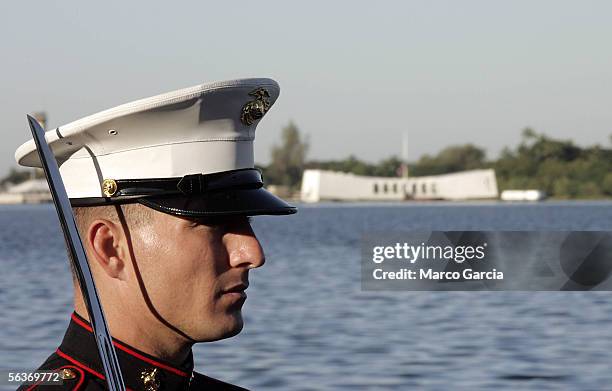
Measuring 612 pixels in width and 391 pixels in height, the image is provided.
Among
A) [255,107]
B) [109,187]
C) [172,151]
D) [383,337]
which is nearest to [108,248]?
[109,187]

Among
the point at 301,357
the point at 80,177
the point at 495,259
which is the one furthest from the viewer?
the point at 495,259

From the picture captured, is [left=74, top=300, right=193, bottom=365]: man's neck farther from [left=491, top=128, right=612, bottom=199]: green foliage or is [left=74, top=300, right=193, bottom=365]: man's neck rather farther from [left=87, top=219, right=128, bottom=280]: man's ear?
[left=491, top=128, right=612, bottom=199]: green foliage

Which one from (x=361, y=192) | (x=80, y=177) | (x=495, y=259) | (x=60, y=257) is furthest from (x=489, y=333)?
(x=361, y=192)

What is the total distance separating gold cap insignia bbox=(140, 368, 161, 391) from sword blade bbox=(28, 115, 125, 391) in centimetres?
14

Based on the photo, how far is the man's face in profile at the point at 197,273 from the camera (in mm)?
2695

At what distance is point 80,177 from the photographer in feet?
9.60

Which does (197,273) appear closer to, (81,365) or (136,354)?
(136,354)

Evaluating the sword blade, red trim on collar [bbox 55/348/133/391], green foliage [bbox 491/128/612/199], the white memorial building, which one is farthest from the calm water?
the white memorial building

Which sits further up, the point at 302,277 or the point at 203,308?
the point at 203,308

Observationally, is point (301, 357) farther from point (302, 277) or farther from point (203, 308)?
point (302, 277)

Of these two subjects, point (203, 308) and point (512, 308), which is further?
point (512, 308)

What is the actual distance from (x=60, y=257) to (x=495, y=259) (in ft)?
77.5

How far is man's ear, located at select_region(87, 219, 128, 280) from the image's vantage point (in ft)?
9.00

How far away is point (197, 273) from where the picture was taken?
270 centimetres
